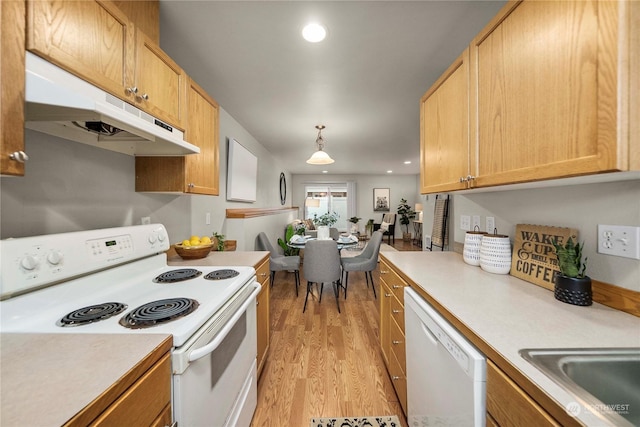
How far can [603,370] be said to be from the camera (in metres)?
0.62

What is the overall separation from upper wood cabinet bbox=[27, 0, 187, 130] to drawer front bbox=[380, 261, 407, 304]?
1.65 meters

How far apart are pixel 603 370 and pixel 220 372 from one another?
1218mm

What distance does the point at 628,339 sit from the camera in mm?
702

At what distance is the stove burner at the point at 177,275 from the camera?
126 centimetres

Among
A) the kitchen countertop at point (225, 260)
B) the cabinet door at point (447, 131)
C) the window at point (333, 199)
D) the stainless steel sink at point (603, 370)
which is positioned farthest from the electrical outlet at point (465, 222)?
the window at point (333, 199)

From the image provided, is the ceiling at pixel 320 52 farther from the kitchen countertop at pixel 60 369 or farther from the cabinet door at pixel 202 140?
the kitchen countertop at pixel 60 369

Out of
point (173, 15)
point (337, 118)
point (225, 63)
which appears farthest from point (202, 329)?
point (337, 118)

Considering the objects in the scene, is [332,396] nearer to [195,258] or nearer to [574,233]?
[195,258]

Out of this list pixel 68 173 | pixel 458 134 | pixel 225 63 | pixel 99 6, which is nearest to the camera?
pixel 99 6

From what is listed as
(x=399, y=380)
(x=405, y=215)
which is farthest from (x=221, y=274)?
(x=405, y=215)

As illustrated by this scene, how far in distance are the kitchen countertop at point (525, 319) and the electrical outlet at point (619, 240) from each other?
0.21 meters

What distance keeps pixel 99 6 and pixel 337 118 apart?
2.50m

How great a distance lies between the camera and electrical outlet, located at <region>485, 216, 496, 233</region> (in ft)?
5.32

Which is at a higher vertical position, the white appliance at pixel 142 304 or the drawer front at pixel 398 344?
the white appliance at pixel 142 304
